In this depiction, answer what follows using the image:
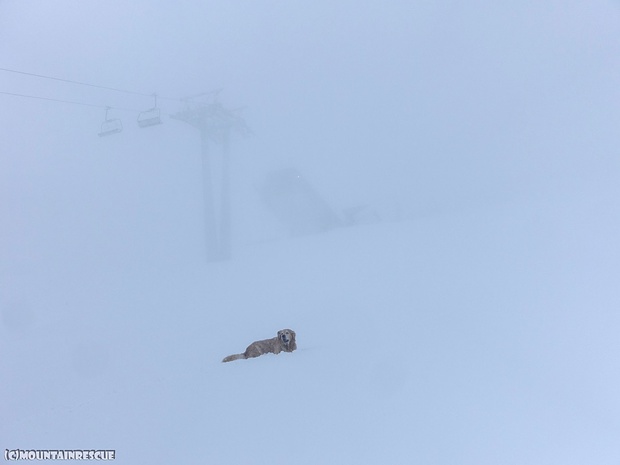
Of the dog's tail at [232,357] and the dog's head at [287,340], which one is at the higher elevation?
the dog's head at [287,340]

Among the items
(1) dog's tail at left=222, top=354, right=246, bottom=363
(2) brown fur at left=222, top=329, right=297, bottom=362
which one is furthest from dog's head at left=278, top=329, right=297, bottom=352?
(1) dog's tail at left=222, top=354, right=246, bottom=363

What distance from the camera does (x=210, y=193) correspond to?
1061 inches

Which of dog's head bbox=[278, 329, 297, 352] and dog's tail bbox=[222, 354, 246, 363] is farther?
dog's head bbox=[278, 329, 297, 352]

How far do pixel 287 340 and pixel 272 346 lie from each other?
1.80 ft

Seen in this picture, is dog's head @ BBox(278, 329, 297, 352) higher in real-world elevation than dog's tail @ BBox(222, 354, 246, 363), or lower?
higher

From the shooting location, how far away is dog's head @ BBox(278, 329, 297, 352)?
14.6 m

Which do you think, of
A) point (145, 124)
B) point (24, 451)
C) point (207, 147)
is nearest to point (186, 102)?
point (207, 147)

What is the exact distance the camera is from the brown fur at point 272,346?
14562 mm

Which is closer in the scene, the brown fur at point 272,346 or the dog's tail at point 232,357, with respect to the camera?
the dog's tail at point 232,357

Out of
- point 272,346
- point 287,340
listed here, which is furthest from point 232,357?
point 287,340

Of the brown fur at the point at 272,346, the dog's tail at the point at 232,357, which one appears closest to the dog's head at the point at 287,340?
the brown fur at the point at 272,346

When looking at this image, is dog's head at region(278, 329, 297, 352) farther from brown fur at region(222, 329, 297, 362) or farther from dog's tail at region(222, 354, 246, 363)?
dog's tail at region(222, 354, 246, 363)

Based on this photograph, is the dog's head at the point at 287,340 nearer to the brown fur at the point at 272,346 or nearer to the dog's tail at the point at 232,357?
the brown fur at the point at 272,346

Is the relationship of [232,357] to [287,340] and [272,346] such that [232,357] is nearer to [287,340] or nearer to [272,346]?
[272,346]
